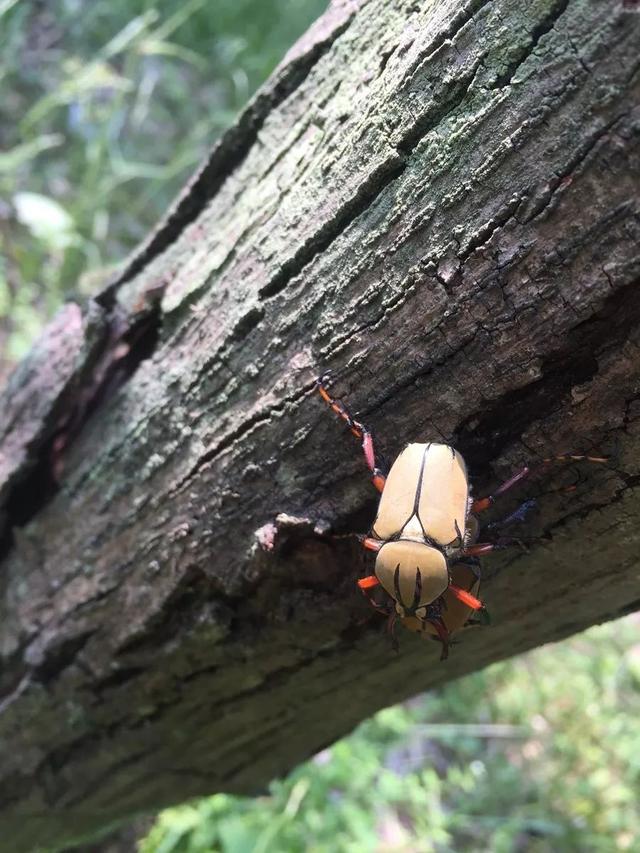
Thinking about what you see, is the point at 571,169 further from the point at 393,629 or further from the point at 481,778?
the point at 481,778

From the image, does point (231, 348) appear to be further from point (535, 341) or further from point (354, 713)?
point (354, 713)

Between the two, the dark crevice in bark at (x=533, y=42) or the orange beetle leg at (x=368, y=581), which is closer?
the dark crevice in bark at (x=533, y=42)

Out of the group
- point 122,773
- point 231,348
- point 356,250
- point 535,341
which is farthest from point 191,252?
point 122,773

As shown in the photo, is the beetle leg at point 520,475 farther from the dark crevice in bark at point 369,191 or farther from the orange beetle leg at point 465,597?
the dark crevice in bark at point 369,191

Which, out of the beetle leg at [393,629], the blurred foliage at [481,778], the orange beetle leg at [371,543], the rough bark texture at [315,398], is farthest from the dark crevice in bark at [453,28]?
the blurred foliage at [481,778]

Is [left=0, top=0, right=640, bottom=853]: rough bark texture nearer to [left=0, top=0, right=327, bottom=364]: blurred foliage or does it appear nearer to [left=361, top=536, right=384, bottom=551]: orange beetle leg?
[left=361, top=536, right=384, bottom=551]: orange beetle leg

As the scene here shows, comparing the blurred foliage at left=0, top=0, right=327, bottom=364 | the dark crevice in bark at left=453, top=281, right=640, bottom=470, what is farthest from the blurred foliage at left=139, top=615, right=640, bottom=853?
the blurred foliage at left=0, top=0, right=327, bottom=364
